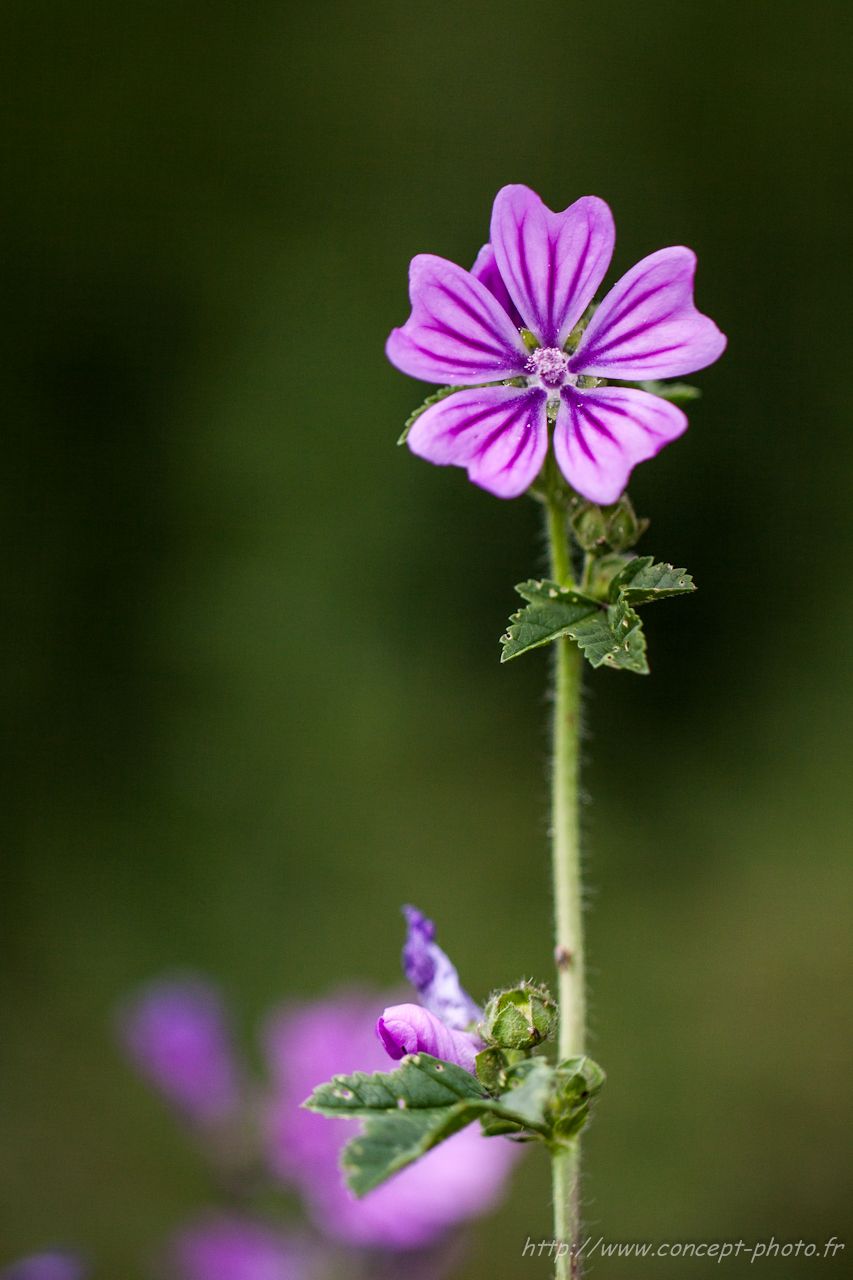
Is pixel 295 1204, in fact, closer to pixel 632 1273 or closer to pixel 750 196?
pixel 632 1273

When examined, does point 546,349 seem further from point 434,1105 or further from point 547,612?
point 434,1105

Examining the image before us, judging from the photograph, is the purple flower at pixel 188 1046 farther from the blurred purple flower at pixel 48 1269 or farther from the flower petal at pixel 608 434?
the flower petal at pixel 608 434

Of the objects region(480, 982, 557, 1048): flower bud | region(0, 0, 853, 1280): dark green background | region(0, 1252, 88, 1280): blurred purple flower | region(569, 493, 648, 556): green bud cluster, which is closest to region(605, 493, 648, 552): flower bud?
region(569, 493, 648, 556): green bud cluster

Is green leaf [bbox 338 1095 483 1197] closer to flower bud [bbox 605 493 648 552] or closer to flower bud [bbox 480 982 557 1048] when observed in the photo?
flower bud [bbox 480 982 557 1048]

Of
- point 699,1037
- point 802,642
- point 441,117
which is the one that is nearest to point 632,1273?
point 699,1037

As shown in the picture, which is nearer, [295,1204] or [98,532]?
[295,1204]

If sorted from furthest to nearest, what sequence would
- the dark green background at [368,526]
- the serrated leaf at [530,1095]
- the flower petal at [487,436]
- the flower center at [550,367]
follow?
the dark green background at [368,526], the flower center at [550,367], the flower petal at [487,436], the serrated leaf at [530,1095]

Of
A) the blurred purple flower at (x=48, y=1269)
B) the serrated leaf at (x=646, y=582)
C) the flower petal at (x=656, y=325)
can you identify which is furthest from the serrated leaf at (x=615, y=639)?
the blurred purple flower at (x=48, y=1269)
